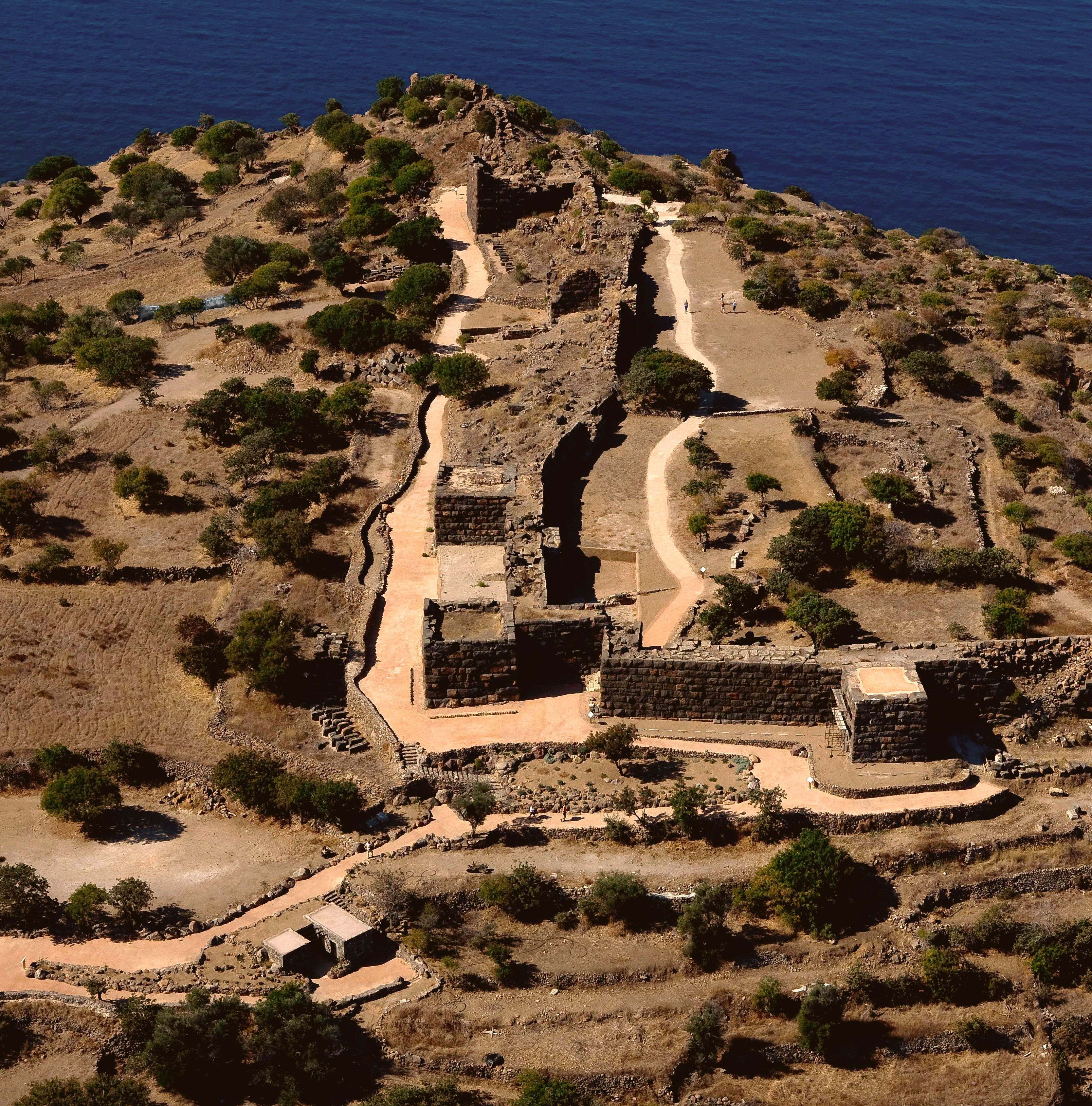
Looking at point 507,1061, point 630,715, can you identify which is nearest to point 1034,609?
point 630,715

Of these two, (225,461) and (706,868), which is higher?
(225,461)

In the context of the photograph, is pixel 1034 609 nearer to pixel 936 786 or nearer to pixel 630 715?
pixel 936 786

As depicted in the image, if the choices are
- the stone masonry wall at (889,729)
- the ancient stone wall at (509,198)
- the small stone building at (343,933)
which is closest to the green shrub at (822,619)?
the stone masonry wall at (889,729)

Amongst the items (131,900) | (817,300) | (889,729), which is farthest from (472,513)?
(817,300)

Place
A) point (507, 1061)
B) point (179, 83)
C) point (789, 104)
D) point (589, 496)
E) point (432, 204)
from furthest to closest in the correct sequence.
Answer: point (179, 83) → point (789, 104) → point (432, 204) → point (589, 496) → point (507, 1061)

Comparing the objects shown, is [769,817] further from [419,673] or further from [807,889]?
[419,673]

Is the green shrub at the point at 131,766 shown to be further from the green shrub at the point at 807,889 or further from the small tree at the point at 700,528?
the small tree at the point at 700,528
